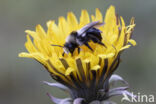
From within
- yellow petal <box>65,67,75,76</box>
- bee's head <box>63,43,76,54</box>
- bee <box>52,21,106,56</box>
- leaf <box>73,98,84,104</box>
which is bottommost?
leaf <box>73,98,84,104</box>

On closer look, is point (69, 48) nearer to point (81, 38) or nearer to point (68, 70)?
point (81, 38)

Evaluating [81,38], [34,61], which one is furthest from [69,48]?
[34,61]

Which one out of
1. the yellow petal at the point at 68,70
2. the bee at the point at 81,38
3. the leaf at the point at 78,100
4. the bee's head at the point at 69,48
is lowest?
the leaf at the point at 78,100

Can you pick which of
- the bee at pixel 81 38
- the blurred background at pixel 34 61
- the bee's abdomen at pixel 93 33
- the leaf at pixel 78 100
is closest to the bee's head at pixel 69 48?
the bee at pixel 81 38

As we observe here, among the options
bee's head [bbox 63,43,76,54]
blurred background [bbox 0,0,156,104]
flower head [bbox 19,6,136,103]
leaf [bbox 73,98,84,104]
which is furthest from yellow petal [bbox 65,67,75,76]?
blurred background [bbox 0,0,156,104]

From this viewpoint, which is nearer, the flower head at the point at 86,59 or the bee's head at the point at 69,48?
the flower head at the point at 86,59

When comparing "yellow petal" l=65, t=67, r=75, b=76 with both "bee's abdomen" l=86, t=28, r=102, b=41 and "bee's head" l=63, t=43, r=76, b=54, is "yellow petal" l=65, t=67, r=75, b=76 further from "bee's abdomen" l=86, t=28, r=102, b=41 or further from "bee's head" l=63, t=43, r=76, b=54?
"bee's abdomen" l=86, t=28, r=102, b=41

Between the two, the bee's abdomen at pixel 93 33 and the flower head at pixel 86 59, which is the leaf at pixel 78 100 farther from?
the bee's abdomen at pixel 93 33
